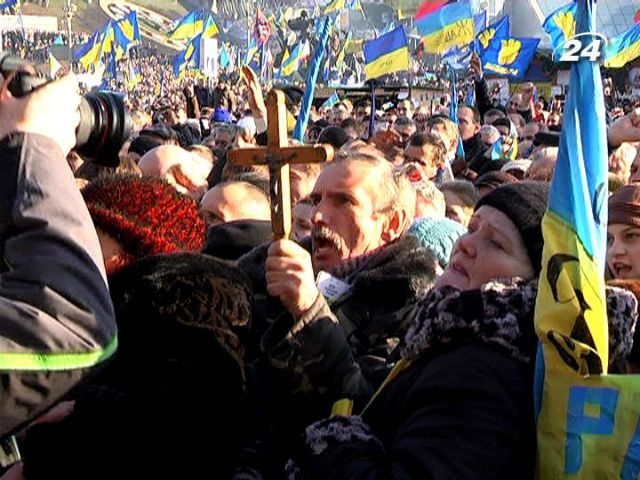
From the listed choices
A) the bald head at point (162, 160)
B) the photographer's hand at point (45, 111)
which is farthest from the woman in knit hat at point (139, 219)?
the bald head at point (162, 160)

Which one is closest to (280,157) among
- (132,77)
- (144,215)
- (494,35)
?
(144,215)

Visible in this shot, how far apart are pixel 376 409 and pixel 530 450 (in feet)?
1.09

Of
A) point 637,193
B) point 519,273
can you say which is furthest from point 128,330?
point 637,193

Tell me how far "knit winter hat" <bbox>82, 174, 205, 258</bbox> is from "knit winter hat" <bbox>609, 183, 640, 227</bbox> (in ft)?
4.48

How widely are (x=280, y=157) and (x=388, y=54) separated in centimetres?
978

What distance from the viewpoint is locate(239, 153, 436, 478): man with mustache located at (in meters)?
2.00

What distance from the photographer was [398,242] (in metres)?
2.90

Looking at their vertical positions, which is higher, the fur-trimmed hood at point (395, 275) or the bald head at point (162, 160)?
the bald head at point (162, 160)

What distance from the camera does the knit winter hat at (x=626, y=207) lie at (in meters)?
2.89

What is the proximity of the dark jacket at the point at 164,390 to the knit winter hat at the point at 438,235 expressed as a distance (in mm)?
1365

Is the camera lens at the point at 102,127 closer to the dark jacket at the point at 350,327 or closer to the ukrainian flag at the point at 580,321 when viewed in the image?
the dark jacket at the point at 350,327

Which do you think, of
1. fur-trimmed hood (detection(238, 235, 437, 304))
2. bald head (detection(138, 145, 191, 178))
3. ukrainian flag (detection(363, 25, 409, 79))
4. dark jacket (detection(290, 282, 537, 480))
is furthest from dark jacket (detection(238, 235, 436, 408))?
ukrainian flag (detection(363, 25, 409, 79))

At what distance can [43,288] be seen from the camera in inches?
54.5

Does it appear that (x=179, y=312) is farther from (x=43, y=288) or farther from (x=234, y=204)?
(x=234, y=204)
